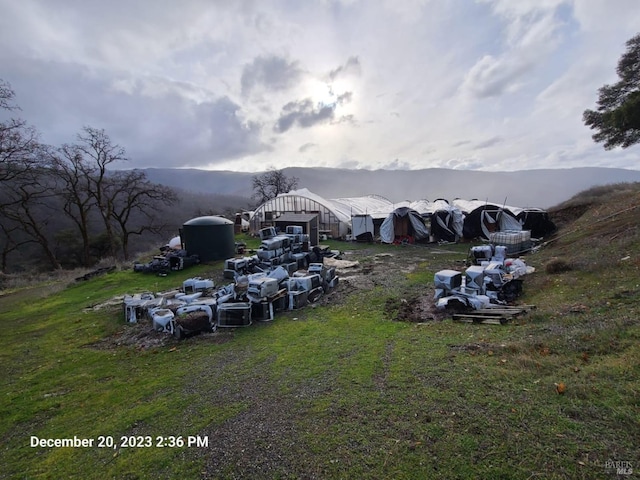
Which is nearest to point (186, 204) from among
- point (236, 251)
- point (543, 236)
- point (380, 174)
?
point (236, 251)

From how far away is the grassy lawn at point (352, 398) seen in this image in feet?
9.50

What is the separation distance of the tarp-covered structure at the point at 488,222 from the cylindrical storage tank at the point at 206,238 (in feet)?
54.7

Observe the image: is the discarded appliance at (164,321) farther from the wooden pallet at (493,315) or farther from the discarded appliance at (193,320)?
the wooden pallet at (493,315)

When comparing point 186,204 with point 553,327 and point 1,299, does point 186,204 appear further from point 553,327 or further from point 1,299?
point 553,327

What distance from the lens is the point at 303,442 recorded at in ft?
10.6

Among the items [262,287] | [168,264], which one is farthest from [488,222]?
[168,264]

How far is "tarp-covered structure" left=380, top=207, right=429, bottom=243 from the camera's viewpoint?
70.2 ft

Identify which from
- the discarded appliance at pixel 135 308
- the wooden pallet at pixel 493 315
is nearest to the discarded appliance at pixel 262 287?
the discarded appliance at pixel 135 308

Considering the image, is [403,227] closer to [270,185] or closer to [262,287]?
[262,287]

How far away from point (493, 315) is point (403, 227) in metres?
15.4

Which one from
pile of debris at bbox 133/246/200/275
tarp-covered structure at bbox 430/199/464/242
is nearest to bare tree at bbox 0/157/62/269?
pile of debris at bbox 133/246/200/275

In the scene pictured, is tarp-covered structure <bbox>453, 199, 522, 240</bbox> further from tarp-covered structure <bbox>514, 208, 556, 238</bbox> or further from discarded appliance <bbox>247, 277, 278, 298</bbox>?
discarded appliance <bbox>247, 277, 278, 298</bbox>

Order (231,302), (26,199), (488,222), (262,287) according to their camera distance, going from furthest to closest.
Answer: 1. (26,199)
2. (488,222)
3. (262,287)
4. (231,302)

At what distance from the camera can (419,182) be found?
13238 centimetres
